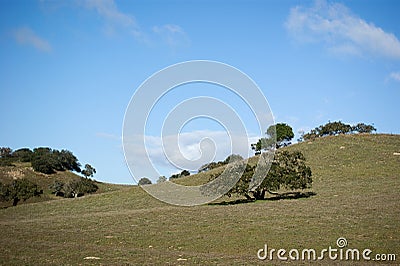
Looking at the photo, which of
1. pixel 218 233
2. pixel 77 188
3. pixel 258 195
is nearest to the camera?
pixel 218 233

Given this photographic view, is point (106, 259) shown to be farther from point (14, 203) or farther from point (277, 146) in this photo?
point (277, 146)

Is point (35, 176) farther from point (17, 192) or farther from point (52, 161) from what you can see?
point (17, 192)

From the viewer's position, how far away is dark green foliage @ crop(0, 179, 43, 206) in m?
75.9

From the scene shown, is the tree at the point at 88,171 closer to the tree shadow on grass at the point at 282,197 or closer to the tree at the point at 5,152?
the tree at the point at 5,152

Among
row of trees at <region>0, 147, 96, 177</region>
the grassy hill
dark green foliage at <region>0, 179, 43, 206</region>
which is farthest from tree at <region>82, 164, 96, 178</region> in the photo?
the grassy hill

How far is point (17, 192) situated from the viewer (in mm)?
77188

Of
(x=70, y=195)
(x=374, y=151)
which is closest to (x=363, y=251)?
(x=374, y=151)

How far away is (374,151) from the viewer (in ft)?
263

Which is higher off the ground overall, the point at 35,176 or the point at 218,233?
the point at 35,176

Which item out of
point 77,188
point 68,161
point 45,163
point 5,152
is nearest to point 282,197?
point 77,188

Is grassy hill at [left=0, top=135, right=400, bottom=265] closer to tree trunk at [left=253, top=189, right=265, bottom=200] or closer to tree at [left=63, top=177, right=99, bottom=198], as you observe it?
tree trunk at [left=253, top=189, right=265, bottom=200]

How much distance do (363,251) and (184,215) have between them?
64.8 ft

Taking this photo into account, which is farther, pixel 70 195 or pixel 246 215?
pixel 70 195

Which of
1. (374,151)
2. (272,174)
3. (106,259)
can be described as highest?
(374,151)
